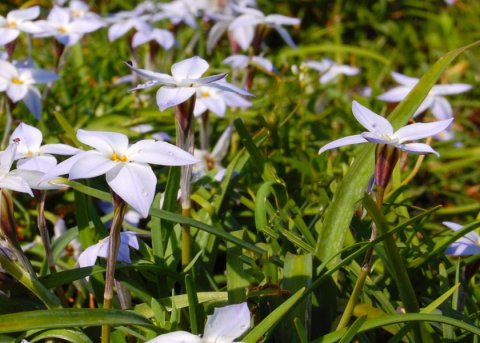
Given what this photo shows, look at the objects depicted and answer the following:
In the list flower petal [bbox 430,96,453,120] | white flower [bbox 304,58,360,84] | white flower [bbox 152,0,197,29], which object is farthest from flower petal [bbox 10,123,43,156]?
white flower [bbox 304,58,360,84]

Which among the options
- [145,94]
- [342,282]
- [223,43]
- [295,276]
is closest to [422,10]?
[223,43]

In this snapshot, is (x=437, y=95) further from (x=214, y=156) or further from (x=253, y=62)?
(x=214, y=156)

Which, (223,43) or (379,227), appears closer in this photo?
(379,227)

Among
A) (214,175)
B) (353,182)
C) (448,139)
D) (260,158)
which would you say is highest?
(353,182)

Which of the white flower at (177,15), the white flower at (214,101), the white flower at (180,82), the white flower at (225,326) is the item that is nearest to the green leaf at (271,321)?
the white flower at (225,326)

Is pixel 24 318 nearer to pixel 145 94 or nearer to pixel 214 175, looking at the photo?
pixel 214 175

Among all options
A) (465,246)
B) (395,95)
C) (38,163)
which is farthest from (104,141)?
(395,95)
